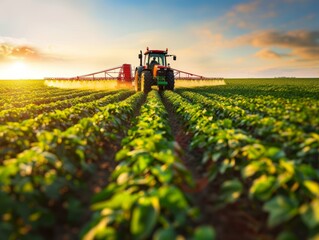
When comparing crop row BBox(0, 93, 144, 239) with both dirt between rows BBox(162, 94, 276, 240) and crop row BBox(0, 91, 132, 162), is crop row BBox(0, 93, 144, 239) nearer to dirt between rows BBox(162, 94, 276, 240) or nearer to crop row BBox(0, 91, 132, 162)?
crop row BBox(0, 91, 132, 162)

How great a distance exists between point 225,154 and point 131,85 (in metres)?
24.8

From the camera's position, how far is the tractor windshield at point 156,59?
20.5m

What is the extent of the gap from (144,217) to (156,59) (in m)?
19.2

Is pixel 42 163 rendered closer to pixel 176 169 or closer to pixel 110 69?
pixel 176 169

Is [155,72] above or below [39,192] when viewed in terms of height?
above

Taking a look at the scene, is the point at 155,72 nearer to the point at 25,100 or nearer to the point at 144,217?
the point at 25,100

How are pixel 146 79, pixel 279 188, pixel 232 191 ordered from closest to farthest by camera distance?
pixel 232 191 < pixel 279 188 < pixel 146 79

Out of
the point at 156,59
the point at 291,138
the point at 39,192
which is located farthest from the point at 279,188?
the point at 156,59

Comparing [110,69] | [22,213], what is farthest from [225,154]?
[110,69]

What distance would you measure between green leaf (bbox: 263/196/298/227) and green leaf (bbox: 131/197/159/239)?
0.89 meters

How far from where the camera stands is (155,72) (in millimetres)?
19250

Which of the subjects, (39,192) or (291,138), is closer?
Result: (39,192)

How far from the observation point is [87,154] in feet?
15.3

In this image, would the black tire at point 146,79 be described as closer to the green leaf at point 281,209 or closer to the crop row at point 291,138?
the crop row at point 291,138
